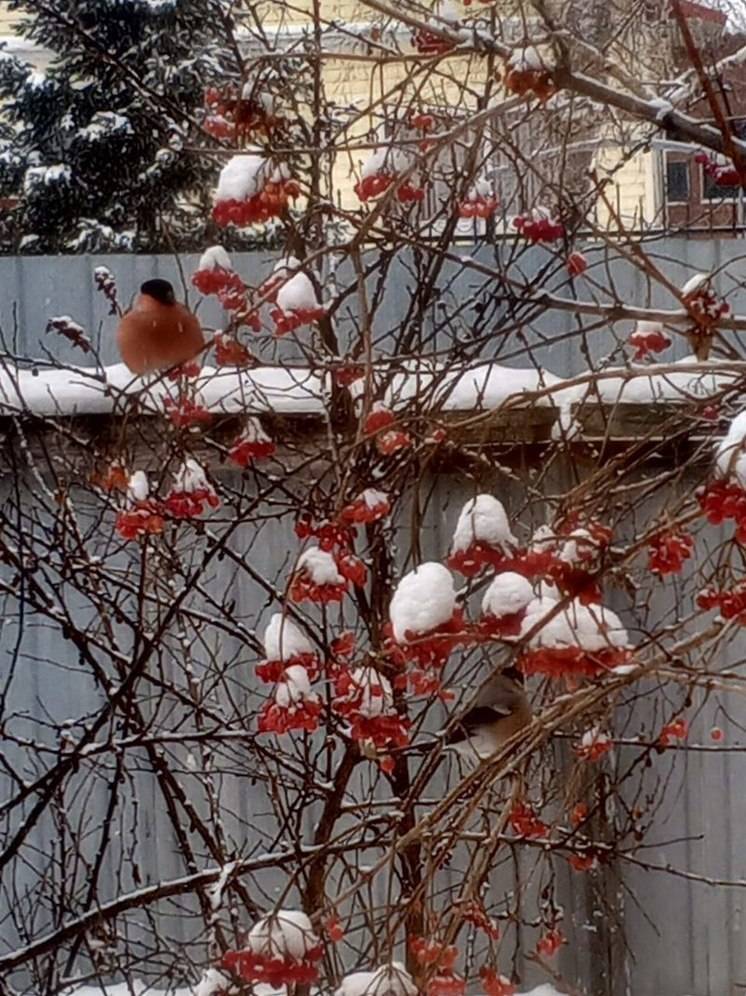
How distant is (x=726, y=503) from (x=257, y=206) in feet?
2.00

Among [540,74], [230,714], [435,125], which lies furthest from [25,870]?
[540,74]

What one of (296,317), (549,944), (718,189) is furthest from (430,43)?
(718,189)

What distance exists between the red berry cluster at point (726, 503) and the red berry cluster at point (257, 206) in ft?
1.88

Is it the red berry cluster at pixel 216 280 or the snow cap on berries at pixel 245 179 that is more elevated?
the red berry cluster at pixel 216 280

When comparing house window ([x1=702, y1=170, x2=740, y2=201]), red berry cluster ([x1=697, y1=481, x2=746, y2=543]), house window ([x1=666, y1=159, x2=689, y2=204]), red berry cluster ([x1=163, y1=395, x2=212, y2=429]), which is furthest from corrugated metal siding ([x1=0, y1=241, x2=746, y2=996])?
house window ([x1=666, y1=159, x2=689, y2=204])

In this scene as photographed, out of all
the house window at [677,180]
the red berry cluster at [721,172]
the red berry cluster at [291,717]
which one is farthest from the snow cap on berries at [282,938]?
the house window at [677,180]

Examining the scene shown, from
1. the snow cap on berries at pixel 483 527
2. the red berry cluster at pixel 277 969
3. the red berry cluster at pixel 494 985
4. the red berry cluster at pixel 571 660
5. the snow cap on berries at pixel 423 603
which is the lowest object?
the red berry cluster at pixel 494 985

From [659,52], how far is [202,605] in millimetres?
2666

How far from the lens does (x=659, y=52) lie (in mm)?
4160

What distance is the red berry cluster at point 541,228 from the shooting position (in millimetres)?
1888

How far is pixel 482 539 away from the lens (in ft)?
4.03

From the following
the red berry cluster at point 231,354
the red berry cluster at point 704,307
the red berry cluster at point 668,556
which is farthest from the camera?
the red berry cluster at point 231,354

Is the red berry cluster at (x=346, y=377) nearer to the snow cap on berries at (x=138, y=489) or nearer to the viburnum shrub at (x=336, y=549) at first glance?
the viburnum shrub at (x=336, y=549)

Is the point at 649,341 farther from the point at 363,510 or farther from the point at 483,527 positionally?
the point at 483,527
